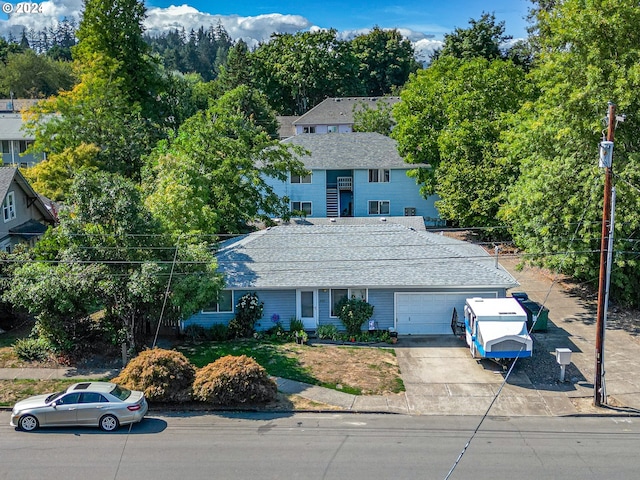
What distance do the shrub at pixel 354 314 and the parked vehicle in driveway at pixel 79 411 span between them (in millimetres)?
11133

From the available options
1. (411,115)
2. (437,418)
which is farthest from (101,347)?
(411,115)

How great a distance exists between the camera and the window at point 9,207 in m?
35.1

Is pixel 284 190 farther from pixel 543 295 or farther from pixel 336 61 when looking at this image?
pixel 336 61

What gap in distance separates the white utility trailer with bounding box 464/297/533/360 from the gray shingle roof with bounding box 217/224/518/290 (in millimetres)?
2338

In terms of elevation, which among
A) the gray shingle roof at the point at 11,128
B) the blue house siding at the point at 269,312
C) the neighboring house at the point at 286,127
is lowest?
the blue house siding at the point at 269,312

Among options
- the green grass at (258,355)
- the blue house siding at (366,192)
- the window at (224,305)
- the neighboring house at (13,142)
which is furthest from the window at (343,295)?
the neighboring house at (13,142)

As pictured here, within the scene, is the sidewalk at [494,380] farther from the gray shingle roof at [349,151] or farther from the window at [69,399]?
the gray shingle roof at [349,151]

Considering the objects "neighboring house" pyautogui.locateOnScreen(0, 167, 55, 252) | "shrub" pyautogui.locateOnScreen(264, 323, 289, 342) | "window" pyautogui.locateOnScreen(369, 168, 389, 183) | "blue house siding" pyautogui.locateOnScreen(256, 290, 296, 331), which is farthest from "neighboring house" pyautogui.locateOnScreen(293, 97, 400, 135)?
"shrub" pyautogui.locateOnScreen(264, 323, 289, 342)

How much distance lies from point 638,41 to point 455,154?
16718mm

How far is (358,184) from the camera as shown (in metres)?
52.0

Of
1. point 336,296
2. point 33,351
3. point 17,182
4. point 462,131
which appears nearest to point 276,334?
point 336,296

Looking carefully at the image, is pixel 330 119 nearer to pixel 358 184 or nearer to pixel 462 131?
pixel 358 184

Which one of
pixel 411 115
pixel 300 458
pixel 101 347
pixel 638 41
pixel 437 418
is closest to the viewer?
pixel 300 458

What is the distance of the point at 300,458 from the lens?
17.9 meters
